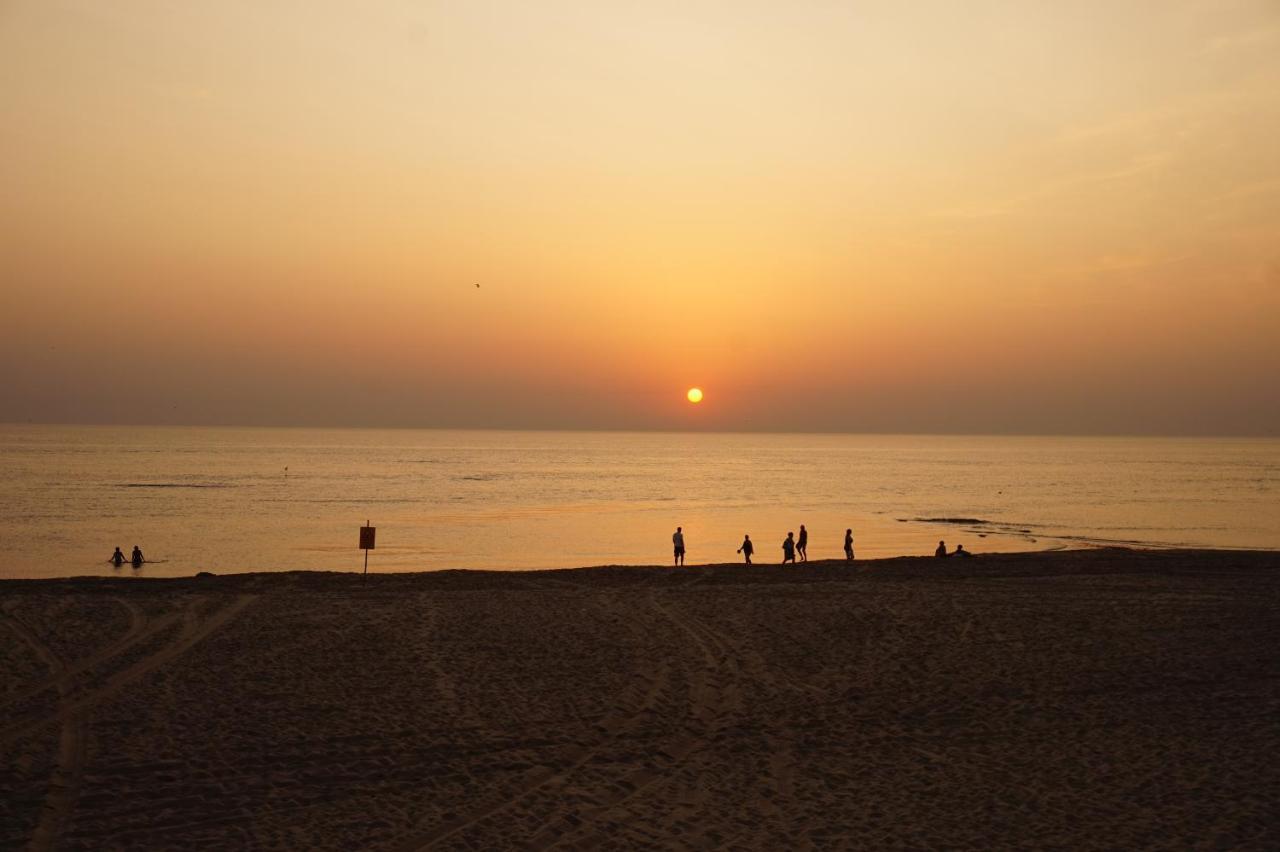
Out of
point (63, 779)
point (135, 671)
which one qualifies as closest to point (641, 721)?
point (63, 779)

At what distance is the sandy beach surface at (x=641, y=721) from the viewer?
946 cm

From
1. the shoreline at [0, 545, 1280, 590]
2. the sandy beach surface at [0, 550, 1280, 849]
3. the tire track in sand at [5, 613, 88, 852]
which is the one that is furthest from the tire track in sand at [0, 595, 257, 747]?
the shoreline at [0, 545, 1280, 590]

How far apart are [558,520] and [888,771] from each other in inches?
1993

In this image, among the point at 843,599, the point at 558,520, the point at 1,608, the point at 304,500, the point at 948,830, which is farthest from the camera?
the point at 304,500

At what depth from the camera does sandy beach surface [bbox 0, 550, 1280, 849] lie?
31.0 feet

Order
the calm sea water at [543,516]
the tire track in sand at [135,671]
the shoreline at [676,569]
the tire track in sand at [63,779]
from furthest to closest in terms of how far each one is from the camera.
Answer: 1. the calm sea water at [543,516]
2. the shoreline at [676,569]
3. the tire track in sand at [135,671]
4. the tire track in sand at [63,779]

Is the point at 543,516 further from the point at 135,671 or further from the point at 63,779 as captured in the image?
the point at 63,779

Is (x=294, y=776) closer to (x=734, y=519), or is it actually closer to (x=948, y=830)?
(x=948, y=830)

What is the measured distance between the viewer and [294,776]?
35.2ft

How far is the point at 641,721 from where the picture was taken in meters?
13.0

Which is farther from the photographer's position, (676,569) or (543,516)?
(543,516)

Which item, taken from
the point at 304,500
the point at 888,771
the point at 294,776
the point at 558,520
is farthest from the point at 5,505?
the point at 888,771

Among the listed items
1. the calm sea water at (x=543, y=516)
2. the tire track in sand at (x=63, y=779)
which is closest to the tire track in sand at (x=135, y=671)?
the tire track in sand at (x=63, y=779)

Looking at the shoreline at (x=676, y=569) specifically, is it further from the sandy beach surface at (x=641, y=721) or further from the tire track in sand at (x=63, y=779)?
the tire track in sand at (x=63, y=779)
